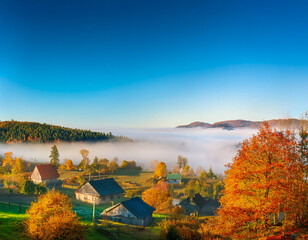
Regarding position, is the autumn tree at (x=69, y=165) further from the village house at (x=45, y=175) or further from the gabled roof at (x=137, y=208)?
the gabled roof at (x=137, y=208)

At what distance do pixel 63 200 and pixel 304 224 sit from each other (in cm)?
2207

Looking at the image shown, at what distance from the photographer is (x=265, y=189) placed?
17172mm

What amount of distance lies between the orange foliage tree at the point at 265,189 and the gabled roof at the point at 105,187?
50424mm

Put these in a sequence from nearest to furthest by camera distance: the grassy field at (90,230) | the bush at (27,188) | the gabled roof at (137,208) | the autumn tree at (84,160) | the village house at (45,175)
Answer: the grassy field at (90,230), the gabled roof at (137,208), the bush at (27,188), the village house at (45,175), the autumn tree at (84,160)

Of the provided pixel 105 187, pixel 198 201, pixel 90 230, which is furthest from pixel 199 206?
pixel 90 230

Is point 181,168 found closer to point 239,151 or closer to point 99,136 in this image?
point 99,136

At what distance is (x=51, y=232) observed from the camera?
1812 cm

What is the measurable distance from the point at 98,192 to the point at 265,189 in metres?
53.2

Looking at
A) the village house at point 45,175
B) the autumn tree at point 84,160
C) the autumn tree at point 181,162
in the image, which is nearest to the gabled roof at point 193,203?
the village house at point 45,175

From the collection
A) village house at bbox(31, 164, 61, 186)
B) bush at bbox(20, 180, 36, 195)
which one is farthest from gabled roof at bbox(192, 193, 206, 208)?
village house at bbox(31, 164, 61, 186)

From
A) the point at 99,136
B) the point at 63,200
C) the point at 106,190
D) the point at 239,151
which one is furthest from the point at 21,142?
the point at 239,151

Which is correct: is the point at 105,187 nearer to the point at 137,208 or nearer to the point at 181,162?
the point at 137,208

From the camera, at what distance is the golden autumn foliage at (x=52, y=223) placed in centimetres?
1817

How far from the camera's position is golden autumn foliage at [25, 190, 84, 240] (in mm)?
18172
